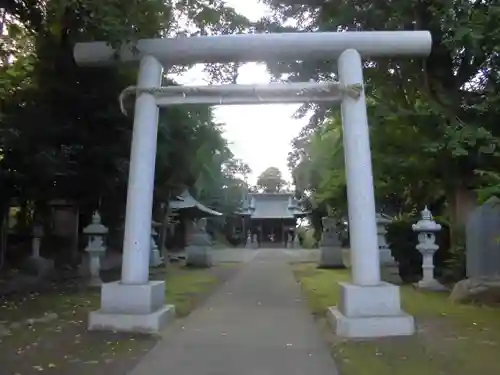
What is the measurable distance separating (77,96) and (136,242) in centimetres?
706

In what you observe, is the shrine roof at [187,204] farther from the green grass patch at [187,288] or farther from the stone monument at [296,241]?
the green grass patch at [187,288]

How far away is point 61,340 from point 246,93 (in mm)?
4241

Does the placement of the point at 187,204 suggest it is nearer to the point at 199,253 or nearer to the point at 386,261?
the point at 199,253

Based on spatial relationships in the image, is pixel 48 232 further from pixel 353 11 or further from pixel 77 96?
pixel 353 11

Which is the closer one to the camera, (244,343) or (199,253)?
(244,343)

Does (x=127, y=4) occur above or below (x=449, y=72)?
below

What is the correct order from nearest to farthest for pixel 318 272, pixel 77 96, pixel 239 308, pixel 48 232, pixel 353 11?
1. pixel 239 308
2. pixel 353 11
3. pixel 77 96
4. pixel 48 232
5. pixel 318 272

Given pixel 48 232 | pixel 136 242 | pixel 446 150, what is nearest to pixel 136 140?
pixel 136 242

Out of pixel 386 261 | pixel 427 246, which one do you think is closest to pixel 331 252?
pixel 386 261

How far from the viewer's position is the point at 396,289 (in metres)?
7.80

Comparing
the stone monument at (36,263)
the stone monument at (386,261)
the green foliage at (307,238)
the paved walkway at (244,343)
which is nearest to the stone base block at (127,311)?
the paved walkway at (244,343)

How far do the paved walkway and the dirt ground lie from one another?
0.33 metres

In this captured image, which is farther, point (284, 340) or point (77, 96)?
point (77, 96)

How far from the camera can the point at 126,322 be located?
7910mm
